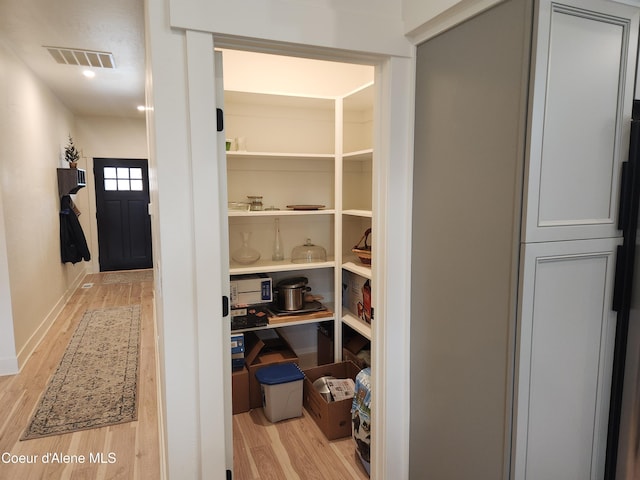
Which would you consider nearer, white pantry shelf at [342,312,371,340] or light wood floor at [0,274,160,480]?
light wood floor at [0,274,160,480]

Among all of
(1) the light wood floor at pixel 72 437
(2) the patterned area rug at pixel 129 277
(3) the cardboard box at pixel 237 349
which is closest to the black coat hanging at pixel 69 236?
(2) the patterned area rug at pixel 129 277

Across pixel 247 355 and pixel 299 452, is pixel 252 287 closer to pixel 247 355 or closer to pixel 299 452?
pixel 247 355

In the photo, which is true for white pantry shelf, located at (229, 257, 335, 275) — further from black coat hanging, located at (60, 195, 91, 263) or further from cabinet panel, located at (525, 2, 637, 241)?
black coat hanging, located at (60, 195, 91, 263)

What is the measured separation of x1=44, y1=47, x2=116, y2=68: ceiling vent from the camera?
3553 mm

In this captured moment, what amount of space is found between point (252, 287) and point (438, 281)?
152 cm

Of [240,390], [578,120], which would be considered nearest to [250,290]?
[240,390]

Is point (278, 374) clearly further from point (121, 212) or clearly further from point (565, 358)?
point (121, 212)

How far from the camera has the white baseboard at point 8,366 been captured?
329 cm

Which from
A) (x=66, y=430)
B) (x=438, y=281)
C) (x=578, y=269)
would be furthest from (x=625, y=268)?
(x=66, y=430)

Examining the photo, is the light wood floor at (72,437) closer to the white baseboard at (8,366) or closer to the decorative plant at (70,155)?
the white baseboard at (8,366)

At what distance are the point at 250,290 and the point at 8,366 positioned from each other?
2103mm

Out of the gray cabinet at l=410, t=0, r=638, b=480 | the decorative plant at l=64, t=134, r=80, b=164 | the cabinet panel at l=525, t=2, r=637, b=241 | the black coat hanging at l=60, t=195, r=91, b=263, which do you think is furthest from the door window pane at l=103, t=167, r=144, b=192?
the cabinet panel at l=525, t=2, r=637, b=241

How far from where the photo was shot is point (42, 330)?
4.10 m

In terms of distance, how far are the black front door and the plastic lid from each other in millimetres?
5098
